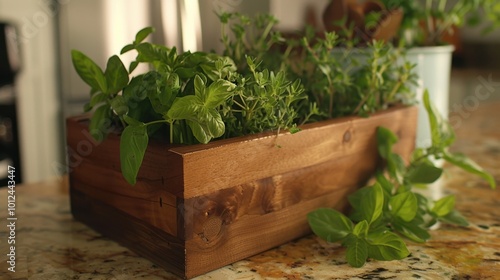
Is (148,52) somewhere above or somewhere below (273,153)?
above

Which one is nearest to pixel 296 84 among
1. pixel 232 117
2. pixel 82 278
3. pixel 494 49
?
pixel 232 117

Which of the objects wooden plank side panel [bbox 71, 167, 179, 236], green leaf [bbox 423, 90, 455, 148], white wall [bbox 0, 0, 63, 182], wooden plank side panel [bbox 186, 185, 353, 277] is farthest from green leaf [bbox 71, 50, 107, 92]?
white wall [bbox 0, 0, 63, 182]

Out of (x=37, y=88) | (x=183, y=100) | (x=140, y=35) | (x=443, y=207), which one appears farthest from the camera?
(x=37, y=88)

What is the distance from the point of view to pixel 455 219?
30.9 inches

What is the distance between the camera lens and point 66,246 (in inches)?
28.1

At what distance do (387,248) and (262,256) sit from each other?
15 centimetres

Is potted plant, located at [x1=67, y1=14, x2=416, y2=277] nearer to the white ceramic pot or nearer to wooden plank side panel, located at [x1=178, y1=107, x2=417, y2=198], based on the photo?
wooden plank side panel, located at [x1=178, y1=107, x2=417, y2=198]

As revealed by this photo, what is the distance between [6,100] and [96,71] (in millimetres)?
1938

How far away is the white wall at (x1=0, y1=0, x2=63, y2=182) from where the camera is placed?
2.45 m

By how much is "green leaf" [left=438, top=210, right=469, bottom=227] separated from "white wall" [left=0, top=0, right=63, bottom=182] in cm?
210

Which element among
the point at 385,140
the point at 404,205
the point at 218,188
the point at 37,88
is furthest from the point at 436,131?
the point at 37,88

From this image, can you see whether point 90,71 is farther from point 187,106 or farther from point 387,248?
point 387,248

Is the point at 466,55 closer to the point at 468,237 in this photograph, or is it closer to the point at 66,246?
the point at 468,237

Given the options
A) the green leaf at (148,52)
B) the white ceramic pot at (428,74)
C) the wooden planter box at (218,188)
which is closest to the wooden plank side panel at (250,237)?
the wooden planter box at (218,188)
